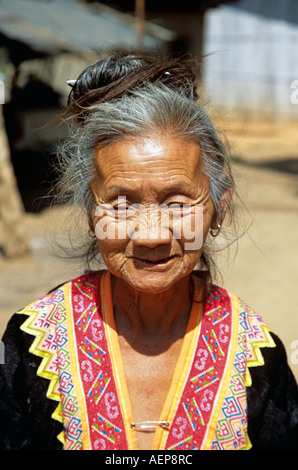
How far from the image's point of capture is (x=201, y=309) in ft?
5.91

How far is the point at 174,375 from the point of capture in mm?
1686

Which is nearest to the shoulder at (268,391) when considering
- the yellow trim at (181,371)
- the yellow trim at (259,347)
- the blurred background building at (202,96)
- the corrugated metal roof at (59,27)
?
the yellow trim at (259,347)

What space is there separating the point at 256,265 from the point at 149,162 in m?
4.87

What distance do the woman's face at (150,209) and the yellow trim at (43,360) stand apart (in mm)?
333

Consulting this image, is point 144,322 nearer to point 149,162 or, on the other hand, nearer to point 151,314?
point 151,314

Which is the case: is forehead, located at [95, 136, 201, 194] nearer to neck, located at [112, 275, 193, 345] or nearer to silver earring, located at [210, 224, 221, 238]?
silver earring, located at [210, 224, 221, 238]

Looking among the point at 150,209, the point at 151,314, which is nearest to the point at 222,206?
the point at 150,209

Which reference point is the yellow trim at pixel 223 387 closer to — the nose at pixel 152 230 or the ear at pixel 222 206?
the ear at pixel 222 206

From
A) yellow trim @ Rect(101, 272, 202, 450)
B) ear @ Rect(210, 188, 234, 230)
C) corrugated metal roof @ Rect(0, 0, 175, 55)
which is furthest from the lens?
corrugated metal roof @ Rect(0, 0, 175, 55)

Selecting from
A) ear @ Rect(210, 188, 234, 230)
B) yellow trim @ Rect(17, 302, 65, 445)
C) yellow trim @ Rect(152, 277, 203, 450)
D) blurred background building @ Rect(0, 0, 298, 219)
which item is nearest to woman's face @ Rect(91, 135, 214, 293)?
ear @ Rect(210, 188, 234, 230)

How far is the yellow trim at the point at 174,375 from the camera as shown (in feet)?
5.35

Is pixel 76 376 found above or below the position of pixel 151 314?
below

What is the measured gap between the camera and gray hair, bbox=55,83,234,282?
1.57 metres

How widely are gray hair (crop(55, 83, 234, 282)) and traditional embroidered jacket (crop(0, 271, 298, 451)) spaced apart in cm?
35
